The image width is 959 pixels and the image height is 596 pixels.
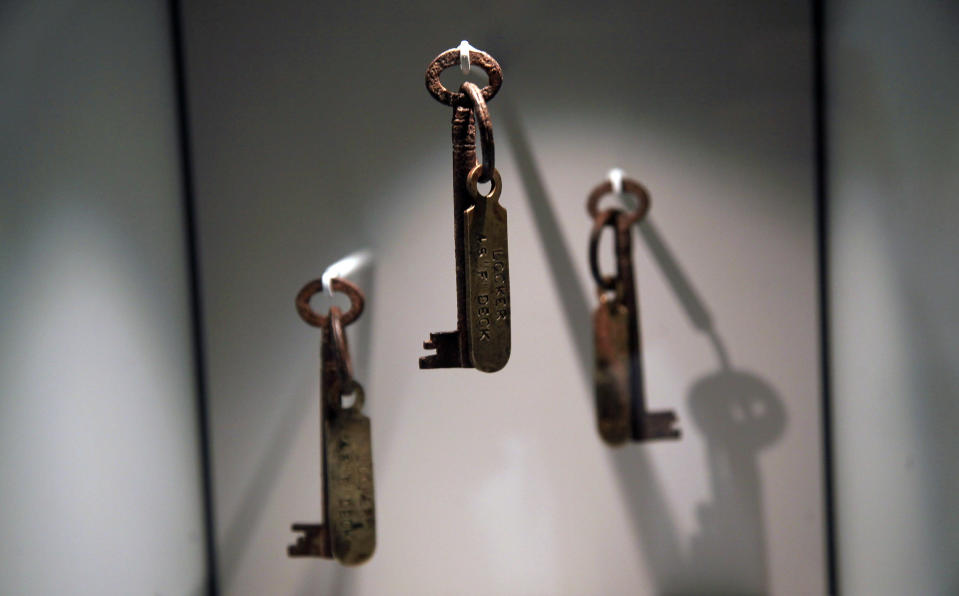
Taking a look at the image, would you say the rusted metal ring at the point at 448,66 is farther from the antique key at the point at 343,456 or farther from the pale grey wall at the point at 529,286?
the antique key at the point at 343,456

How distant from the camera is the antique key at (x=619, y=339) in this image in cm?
114

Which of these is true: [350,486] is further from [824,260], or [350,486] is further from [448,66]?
[824,260]

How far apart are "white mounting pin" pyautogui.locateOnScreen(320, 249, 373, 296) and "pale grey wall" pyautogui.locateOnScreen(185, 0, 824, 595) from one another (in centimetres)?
2

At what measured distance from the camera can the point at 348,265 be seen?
108 cm

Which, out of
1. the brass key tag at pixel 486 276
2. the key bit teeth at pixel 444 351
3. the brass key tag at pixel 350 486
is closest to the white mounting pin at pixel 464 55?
the brass key tag at pixel 486 276

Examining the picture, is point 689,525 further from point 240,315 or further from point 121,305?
point 121,305

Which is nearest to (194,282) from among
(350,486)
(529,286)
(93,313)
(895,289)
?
(93,313)

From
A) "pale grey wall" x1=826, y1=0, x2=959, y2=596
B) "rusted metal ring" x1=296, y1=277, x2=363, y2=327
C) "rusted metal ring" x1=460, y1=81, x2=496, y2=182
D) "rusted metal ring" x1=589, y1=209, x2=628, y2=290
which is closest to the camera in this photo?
"rusted metal ring" x1=460, y1=81, x2=496, y2=182

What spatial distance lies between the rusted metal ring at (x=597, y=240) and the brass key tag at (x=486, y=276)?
1.23 feet

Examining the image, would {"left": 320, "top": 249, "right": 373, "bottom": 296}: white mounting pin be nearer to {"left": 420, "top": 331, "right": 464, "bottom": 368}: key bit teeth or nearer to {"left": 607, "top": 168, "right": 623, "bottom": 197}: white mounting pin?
{"left": 420, "top": 331, "right": 464, "bottom": 368}: key bit teeth

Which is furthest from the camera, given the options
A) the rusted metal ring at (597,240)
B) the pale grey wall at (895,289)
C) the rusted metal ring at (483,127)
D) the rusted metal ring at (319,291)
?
the rusted metal ring at (597,240)

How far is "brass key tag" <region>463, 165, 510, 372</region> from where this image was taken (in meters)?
0.78

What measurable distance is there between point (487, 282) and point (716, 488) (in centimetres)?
69

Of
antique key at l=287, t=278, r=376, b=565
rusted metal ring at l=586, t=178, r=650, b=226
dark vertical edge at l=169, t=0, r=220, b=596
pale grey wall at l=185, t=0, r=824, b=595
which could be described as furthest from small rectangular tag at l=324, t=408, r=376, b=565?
rusted metal ring at l=586, t=178, r=650, b=226
